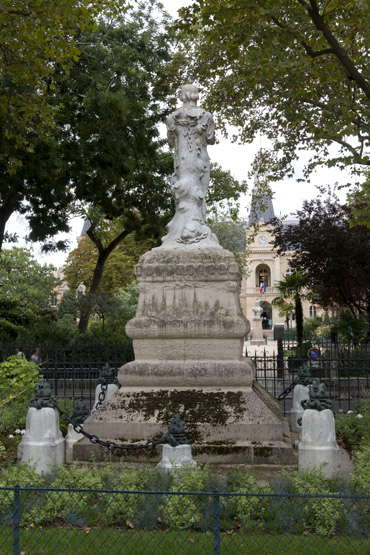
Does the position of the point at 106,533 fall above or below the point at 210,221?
below

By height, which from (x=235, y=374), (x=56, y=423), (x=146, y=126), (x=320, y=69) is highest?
(x=146, y=126)

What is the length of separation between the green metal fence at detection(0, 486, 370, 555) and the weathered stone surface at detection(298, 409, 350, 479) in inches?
34.5

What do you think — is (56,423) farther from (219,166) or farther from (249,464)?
(219,166)

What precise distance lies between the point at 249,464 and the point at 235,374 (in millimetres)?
1148

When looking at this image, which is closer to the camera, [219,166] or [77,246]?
[219,166]

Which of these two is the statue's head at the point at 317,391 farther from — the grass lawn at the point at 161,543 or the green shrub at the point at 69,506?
the green shrub at the point at 69,506

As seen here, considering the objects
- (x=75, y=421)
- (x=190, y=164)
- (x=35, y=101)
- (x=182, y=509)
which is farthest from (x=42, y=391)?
(x=35, y=101)

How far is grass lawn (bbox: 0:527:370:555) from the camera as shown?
452 centimetres

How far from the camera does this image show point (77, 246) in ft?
126

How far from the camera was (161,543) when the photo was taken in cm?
476

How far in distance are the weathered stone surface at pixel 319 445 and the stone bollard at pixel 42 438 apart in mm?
2753

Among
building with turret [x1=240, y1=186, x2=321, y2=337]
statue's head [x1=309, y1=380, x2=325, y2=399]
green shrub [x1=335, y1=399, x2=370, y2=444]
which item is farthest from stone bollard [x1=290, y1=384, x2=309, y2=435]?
building with turret [x1=240, y1=186, x2=321, y2=337]

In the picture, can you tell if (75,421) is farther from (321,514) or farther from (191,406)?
(321,514)

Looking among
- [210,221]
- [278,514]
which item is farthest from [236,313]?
[210,221]
